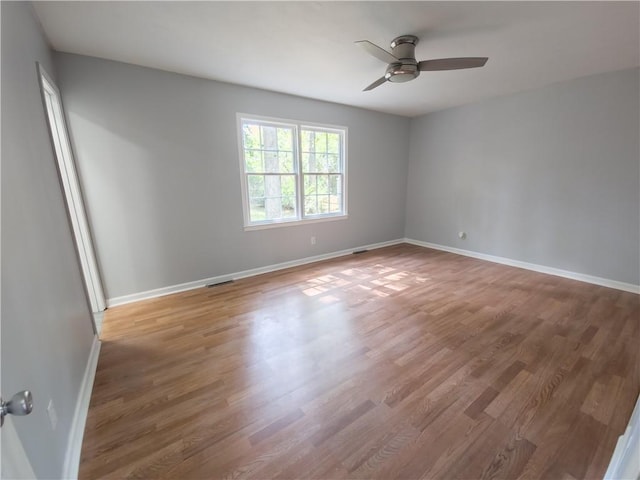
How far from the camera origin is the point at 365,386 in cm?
179

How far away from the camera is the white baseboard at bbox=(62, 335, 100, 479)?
1.28 m

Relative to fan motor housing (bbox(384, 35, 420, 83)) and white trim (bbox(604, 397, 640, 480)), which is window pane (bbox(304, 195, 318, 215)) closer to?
fan motor housing (bbox(384, 35, 420, 83))

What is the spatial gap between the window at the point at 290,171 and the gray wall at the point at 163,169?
0.16 meters

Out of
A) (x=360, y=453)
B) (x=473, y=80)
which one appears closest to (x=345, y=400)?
(x=360, y=453)

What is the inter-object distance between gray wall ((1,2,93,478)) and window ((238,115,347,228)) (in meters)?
2.00

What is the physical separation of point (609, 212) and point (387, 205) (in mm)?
3029

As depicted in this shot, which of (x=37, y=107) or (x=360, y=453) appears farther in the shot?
(x=37, y=107)

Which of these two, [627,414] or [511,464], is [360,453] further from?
[627,414]

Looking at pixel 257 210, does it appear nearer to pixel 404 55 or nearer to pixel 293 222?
pixel 293 222

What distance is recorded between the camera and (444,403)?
1655 mm

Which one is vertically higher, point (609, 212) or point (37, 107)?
point (37, 107)

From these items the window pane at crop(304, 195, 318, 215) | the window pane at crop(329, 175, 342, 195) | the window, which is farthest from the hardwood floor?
the window pane at crop(329, 175, 342, 195)

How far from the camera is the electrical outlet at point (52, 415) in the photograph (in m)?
1.17

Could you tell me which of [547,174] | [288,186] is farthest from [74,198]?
[547,174]
